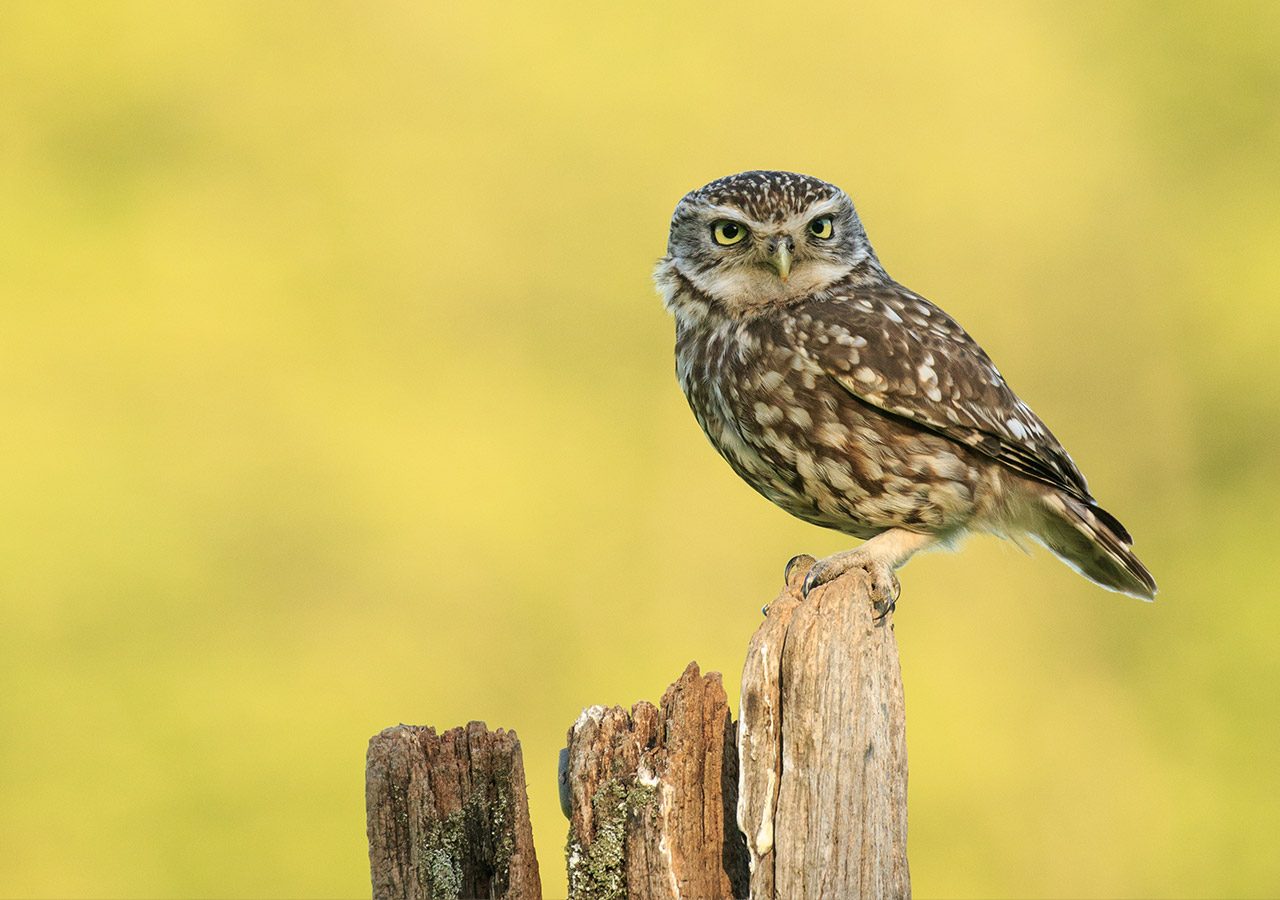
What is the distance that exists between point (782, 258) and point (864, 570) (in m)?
0.85

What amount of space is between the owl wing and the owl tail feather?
0.16ft

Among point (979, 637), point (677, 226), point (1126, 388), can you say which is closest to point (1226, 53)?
point (1126, 388)

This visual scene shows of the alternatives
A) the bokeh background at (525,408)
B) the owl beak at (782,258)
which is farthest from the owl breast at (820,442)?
the bokeh background at (525,408)

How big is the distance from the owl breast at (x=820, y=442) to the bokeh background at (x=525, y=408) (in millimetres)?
2904

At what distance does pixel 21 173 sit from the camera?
8.68m

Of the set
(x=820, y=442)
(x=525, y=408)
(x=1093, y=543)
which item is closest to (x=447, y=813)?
(x=820, y=442)

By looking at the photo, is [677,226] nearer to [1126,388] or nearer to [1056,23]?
[1126,388]

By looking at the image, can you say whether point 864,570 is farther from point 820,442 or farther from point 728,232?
point 728,232

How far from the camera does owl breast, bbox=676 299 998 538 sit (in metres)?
3.67

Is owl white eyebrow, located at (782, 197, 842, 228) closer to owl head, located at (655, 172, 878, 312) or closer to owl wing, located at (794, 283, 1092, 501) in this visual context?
owl head, located at (655, 172, 878, 312)

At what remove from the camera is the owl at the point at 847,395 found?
12.0ft

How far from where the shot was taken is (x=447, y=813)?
2.57 meters

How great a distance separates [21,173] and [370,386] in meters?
2.60

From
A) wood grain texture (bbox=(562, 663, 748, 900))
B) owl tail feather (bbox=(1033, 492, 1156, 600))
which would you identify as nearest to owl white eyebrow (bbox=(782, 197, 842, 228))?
owl tail feather (bbox=(1033, 492, 1156, 600))
